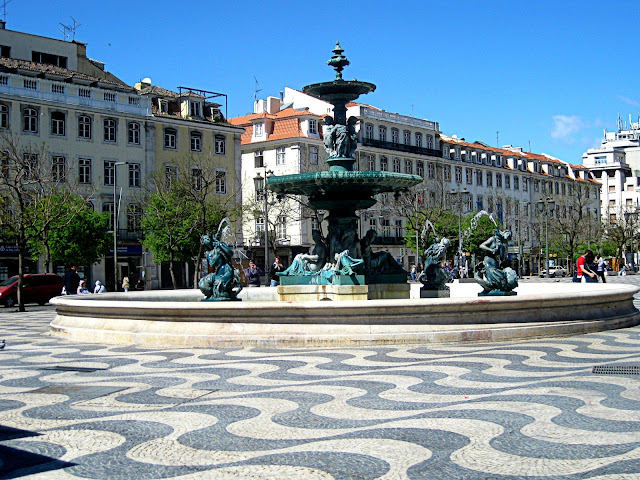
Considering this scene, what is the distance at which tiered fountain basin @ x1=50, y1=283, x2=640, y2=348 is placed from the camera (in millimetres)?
12086

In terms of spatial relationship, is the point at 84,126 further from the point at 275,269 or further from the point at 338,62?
the point at 338,62

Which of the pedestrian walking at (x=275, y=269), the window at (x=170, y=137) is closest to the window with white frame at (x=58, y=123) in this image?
the window at (x=170, y=137)

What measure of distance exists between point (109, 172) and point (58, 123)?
4225 millimetres

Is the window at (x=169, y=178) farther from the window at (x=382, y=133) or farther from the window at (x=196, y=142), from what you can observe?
the window at (x=382, y=133)

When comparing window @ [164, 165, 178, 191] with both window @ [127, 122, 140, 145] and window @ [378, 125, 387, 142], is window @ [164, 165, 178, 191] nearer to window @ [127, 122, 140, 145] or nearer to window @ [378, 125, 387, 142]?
window @ [127, 122, 140, 145]

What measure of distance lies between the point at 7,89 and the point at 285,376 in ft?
129

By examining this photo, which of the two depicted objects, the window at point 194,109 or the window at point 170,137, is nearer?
the window at point 170,137

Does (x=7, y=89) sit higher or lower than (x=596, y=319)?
higher

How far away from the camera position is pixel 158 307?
12938 millimetres

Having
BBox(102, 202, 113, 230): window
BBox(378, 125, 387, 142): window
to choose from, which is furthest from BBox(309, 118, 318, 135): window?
BBox(102, 202, 113, 230): window

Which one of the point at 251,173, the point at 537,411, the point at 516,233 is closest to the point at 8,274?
the point at 251,173

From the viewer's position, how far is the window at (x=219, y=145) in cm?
5559

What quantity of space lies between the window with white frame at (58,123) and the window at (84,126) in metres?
1.02

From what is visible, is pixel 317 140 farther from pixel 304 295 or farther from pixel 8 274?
pixel 304 295
